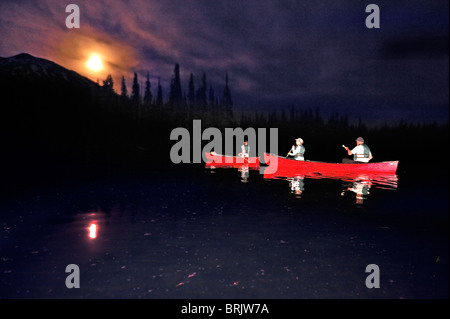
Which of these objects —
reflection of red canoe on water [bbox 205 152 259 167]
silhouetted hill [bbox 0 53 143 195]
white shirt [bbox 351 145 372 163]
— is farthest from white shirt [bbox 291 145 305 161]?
silhouetted hill [bbox 0 53 143 195]

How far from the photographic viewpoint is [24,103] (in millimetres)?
145500

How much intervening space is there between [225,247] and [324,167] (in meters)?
14.6

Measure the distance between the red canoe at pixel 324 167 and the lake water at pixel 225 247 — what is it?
4.96m

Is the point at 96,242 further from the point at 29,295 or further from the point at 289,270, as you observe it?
the point at 289,270

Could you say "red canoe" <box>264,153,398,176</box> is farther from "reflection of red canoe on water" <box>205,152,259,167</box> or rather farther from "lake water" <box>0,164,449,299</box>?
"lake water" <box>0,164,449,299</box>

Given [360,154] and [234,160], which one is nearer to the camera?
[360,154]

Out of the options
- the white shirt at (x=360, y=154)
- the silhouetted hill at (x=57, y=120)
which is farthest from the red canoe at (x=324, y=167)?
the silhouetted hill at (x=57, y=120)

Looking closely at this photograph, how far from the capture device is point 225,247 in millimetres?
7773

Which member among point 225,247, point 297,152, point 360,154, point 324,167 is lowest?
point 225,247

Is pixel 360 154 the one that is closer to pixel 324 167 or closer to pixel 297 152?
pixel 324 167

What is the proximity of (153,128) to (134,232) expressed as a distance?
11168cm

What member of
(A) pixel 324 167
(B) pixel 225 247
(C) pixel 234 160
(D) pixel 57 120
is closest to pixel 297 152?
(A) pixel 324 167
